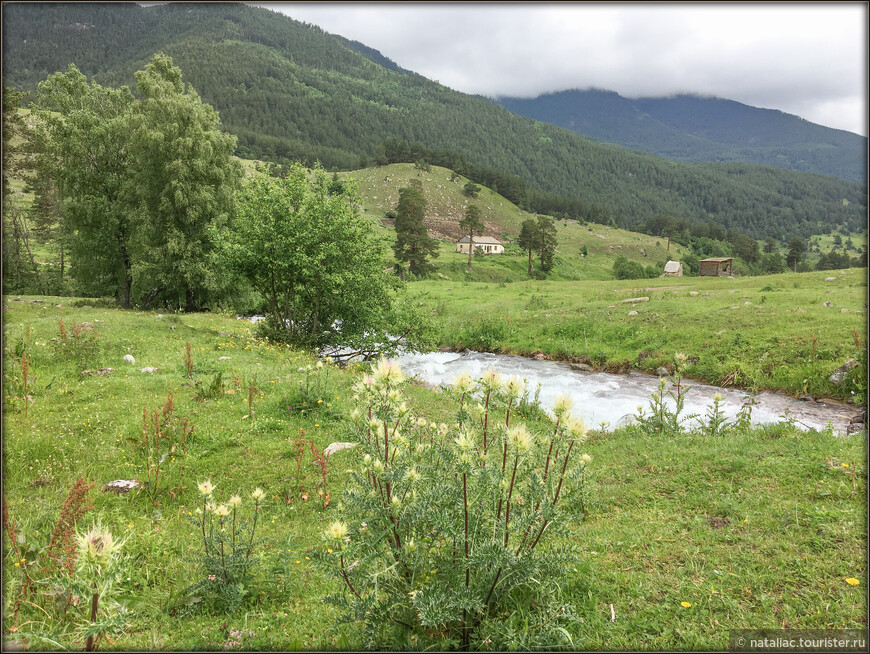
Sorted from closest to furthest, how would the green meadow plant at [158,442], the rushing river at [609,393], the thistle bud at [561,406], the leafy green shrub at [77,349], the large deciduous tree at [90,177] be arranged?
the thistle bud at [561,406]
the green meadow plant at [158,442]
the leafy green shrub at [77,349]
the rushing river at [609,393]
the large deciduous tree at [90,177]

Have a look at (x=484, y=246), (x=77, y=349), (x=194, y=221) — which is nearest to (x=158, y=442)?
(x=77, y=349)

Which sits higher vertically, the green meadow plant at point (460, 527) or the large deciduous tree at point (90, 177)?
the large deciduous tree at point (90, 177)

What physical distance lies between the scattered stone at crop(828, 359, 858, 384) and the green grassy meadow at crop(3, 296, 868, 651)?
342 inches

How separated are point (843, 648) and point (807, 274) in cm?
4125

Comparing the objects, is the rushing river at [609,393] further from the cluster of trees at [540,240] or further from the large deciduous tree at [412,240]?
the cluster of trees at [540,240]

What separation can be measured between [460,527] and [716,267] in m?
68.5

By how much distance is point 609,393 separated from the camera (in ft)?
56.6

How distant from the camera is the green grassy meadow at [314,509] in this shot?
3936 mm

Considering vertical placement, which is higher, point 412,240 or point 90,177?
point 412,240

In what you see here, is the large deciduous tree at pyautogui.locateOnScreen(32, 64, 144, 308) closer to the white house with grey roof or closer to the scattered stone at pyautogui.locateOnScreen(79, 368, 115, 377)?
the scattered stone at pyautogui.locateOnScreen(79, 368, 115, 377)

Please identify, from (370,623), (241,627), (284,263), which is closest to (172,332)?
(284,263)

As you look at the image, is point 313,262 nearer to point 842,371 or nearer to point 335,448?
point 335,448

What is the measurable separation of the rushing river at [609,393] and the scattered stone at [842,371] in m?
1.23

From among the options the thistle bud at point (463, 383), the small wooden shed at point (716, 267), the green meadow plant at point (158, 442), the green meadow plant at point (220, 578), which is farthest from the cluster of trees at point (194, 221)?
the small wooden shed at point (716, 267)
